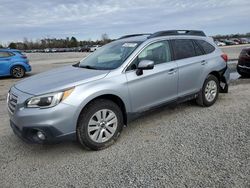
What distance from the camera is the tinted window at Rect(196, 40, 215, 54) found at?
18.2 ft

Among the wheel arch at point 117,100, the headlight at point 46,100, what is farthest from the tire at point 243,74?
the headlight at point 46,100

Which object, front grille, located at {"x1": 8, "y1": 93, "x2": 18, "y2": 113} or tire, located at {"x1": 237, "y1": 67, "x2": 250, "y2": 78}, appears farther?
tire, located at {"x1": 237, "y1": 67, "x2": 250, "y2": 78}

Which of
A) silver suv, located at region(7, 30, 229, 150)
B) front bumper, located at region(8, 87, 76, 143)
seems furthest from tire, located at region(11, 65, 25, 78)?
front bumper, located at region(8, 87, 76, 143)

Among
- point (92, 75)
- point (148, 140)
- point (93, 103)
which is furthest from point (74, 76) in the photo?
point (148, 140)

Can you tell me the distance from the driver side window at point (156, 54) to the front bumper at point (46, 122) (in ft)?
4.47

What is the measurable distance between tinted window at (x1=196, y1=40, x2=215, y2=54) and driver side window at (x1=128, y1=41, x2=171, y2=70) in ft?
3.77

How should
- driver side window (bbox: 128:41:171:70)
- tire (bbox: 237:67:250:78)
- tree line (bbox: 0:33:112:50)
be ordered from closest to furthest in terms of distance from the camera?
driver side window (bbox: 128:41:171:70)
tire (bbox: 237:67:250:78)
tree line (bbox: 0:33:112:50)

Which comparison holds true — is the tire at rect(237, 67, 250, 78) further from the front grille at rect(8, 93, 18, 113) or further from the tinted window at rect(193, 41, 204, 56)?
the front grille at rect(8, 93, 18, 113)

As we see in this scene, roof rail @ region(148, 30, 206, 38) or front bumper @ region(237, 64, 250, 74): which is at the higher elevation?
roof rail @ region(148, 30, 206, 38)

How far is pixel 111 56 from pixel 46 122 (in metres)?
1.84

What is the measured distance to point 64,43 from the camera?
330 feet

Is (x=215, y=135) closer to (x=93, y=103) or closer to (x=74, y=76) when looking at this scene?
(x=93, y=103)

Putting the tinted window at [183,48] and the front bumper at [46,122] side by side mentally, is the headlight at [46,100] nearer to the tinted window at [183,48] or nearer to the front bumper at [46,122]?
the front bumper at [46,122]

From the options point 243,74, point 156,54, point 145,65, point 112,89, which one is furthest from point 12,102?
point 243,74
